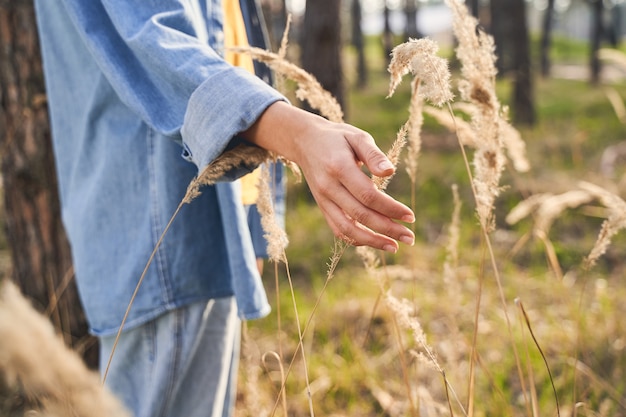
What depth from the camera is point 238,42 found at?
4.77ft

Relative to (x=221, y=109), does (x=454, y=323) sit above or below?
below

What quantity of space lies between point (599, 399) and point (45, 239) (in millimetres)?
1932

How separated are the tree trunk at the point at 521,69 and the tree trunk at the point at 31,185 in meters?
7.46

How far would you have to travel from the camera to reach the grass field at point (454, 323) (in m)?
1.27

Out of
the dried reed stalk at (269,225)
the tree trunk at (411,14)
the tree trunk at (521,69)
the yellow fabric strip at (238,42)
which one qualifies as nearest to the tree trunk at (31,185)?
the yellow fabric strip at (238,42)

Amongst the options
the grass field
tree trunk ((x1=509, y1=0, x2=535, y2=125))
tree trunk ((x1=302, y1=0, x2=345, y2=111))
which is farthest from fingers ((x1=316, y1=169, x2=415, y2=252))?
tree trunk ((x1=509, y1=0, x2=535, y2=125))

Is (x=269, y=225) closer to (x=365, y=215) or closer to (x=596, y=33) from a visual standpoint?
(x=365, y=215)

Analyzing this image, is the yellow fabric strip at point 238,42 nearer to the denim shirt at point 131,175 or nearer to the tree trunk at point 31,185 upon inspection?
the denim shirt at point 131,175

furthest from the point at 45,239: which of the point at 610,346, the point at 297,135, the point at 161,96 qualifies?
the point at 610,346

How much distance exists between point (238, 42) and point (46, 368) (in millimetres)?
1117

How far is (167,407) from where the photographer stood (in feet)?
3.98

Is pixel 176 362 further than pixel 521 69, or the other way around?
pixel 521 69

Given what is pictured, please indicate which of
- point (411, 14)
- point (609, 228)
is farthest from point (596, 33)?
point (609, 228)

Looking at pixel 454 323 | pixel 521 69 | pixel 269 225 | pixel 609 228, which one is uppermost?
pixel 269 225
